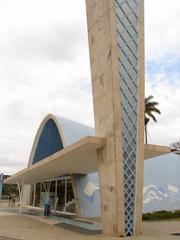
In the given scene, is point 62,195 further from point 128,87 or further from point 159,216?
point 128,87

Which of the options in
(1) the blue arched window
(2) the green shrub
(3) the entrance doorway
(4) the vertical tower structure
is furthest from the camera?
(1) the blue arched window

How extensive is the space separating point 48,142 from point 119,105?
20.5 meters

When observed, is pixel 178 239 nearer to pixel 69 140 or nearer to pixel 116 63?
pixel 116 63

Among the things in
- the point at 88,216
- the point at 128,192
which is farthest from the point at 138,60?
the point at 88,216

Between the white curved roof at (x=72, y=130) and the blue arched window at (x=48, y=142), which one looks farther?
the blue arched window at (x=48, y=142)

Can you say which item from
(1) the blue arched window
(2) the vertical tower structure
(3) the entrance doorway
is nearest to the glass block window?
(2) the vertical tower structure

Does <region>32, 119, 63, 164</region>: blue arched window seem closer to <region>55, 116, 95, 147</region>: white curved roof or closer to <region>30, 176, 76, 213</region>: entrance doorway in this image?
<region>55, 116, 95, 147</region>: white curved roof

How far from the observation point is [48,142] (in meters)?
33.4

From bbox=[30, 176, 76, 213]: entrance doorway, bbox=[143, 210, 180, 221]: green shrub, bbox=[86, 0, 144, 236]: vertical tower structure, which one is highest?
bbox=[86, 0, 144, 236]: vertical tower structure

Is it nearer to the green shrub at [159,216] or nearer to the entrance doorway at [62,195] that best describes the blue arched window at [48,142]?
the entrance doorway at [62,195]

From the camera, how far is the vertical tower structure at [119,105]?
13.3m

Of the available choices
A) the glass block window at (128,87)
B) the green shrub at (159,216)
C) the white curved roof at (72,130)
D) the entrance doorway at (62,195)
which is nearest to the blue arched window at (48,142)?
the white curved roof at (72,130)

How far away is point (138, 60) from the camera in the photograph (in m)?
15.2

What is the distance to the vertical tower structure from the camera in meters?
13.3
